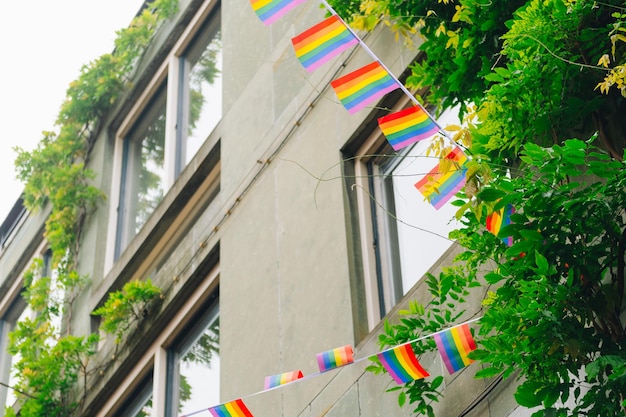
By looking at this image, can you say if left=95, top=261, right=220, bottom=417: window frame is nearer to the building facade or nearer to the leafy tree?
the building facade

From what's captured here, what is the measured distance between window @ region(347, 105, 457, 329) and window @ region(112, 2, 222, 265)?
389cm

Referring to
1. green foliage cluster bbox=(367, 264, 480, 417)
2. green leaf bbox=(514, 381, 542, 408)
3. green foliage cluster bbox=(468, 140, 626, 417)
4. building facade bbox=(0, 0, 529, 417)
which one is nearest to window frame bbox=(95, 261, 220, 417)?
building facade bbox=(0, 0, 529, 417)

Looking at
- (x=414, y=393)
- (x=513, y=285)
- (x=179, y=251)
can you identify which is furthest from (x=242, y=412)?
(x=179, y=251)

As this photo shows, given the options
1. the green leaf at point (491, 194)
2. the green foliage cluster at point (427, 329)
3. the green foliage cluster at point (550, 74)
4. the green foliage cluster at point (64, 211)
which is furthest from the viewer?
the green foliage cluster at point (64, 211)

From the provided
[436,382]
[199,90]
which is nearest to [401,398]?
[436,382]

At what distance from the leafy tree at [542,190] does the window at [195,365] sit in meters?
3.94

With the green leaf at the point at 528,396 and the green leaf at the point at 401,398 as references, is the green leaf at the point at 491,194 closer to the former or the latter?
the green leaf at the point at 528,396

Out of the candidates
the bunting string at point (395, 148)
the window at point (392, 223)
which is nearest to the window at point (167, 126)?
the window at point (392, 223)

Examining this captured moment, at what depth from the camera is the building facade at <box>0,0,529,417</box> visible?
8.80 m

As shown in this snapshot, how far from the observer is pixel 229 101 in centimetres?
1254

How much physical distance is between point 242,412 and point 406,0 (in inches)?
121

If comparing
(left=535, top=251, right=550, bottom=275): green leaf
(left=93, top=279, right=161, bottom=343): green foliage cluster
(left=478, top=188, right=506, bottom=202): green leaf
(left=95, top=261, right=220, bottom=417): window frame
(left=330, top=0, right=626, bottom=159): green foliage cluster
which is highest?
(left=93, top=279, right=161, bottom=343): green foliage cluster

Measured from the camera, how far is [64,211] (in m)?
15.5

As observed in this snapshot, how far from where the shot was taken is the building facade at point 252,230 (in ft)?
28.9
